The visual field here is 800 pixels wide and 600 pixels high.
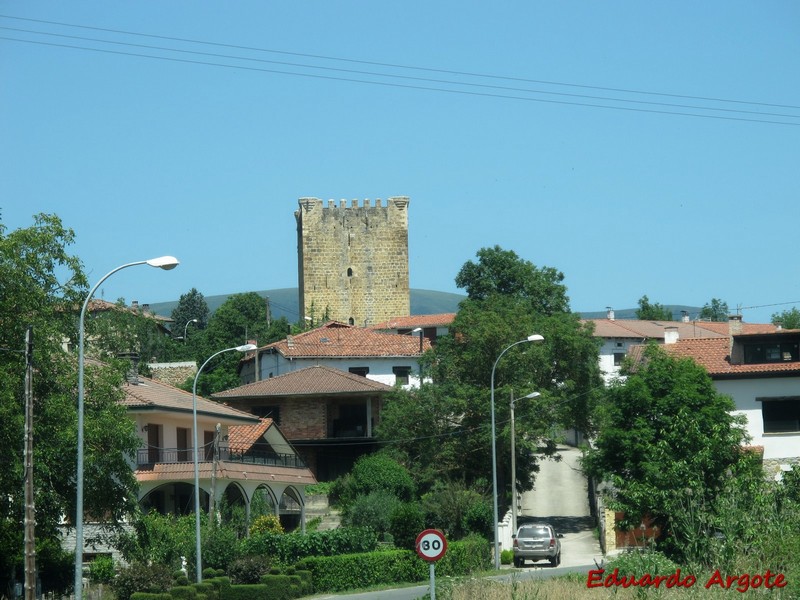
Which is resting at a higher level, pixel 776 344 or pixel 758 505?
pixel 776 344

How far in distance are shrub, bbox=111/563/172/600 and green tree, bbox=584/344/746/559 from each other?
13952 mm

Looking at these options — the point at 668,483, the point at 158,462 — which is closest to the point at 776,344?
the point at 668,483

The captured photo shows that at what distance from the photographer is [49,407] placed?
29266 millimetres

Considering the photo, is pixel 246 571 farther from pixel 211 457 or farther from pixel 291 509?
pixel 291 509

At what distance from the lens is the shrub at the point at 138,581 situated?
31.8 meters

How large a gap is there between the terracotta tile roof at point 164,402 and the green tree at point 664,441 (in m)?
14.4

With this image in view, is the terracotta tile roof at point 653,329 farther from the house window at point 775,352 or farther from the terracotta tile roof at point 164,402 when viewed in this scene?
the terracotta tile roof at point 164,402

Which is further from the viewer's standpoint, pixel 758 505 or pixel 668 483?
pixel 668 483

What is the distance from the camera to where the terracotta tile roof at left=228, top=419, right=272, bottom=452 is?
2036 inches

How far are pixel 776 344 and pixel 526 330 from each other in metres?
11.2

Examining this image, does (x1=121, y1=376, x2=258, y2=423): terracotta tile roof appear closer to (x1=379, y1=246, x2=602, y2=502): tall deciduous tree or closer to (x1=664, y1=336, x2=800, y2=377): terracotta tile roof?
(x1=379, y1=246, x2=602, y2=502): tall deciduous tree

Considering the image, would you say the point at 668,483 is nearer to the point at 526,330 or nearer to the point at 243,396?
the point at 526,330

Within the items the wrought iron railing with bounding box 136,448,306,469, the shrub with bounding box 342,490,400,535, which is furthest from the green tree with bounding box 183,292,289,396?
the shrub with bounding box 342,490,400,535

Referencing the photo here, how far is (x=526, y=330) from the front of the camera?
56875 mm
